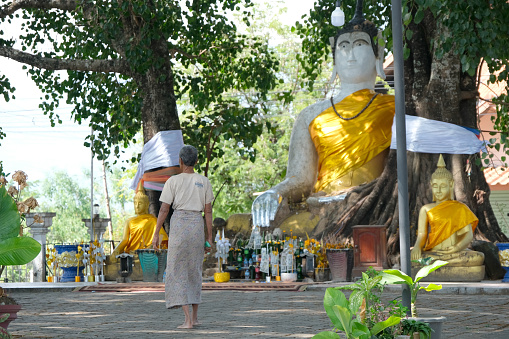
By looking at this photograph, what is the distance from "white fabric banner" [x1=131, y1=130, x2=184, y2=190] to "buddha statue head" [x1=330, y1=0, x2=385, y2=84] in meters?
3.76

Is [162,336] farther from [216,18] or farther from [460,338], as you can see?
[216,18]

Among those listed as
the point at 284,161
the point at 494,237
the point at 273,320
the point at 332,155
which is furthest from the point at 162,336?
the point at 284,161

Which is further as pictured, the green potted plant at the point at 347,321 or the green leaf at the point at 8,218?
the green leaf at the point at 8,218

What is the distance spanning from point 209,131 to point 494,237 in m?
6.33

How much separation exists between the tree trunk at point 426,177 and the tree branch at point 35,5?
7151 mm

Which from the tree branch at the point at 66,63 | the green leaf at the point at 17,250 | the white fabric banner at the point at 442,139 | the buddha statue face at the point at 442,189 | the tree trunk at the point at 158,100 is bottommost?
the green leaf at the point at 17,250

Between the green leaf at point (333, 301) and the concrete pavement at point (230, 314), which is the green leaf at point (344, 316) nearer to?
the green leaf at point (333, 301)

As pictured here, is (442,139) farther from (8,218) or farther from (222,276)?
(8,218)

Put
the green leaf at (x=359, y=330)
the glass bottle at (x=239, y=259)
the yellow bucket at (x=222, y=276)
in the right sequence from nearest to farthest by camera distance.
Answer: the green leaf at (x=359, y=330) < the yellow bucket at (x=222, y=276) < the glass bottle at (x=239, y=259)

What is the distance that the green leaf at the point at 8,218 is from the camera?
6.00 metres

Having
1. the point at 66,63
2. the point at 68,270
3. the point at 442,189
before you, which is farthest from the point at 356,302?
the point at 66,63

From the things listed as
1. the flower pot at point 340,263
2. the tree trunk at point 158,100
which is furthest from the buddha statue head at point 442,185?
the tree trunk at point 158,100

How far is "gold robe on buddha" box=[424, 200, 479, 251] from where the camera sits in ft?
40.8

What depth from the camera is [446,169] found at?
13.1m
